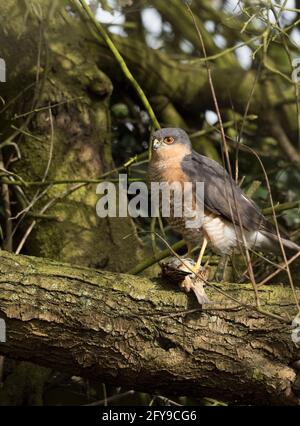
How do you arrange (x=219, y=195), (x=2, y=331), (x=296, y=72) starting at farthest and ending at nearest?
(x=296, y=72)
(x=219, y=195)
(x=2, y=331)

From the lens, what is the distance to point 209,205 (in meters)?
3.81

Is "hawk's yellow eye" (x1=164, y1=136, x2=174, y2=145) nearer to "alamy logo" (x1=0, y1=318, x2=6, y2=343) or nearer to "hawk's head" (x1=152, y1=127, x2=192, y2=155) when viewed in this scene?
"hawk's head" (x1=152, y1=127, x2=192, y2=155)

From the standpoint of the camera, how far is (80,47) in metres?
5.02

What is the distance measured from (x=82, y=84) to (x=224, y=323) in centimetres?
235

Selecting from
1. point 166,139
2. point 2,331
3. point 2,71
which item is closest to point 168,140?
point 166,139

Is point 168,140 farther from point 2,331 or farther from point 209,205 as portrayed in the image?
point 2,331

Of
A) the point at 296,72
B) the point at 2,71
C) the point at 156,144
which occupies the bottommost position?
the point at 156,144

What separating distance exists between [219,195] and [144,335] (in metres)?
1.03

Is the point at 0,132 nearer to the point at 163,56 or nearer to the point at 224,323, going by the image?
the point at 163,56

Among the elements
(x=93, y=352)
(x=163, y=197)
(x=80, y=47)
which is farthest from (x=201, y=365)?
(x=80, y=47)

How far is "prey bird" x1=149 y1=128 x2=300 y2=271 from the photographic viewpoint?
3.81m

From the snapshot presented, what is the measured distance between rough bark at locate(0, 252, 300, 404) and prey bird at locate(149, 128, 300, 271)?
0.74 metres

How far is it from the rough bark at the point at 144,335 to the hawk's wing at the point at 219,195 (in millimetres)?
749

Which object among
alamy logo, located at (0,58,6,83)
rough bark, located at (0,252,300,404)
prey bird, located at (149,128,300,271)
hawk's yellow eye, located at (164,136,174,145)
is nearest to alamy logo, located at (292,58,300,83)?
prey bird, located at (149,128,300,271)
